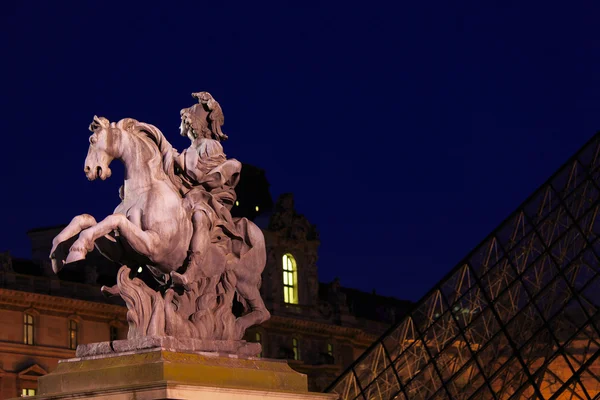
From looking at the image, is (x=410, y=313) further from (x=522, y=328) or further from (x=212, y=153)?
(x=212, y=153)

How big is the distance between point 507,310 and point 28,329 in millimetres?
15317

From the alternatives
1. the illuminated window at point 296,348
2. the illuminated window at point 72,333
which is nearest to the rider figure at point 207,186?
the illuminated window at point 72,333

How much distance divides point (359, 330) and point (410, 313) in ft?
75.6

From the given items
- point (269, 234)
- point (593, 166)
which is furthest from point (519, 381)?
point (269, 234)

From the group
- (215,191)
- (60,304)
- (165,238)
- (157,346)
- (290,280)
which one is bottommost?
(157,346)

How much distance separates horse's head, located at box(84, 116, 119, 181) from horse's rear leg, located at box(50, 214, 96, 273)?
28cm

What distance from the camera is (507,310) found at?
33.7 m

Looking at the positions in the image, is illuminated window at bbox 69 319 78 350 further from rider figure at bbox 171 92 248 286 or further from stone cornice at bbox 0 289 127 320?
rider figure at bbox 171 92 248 286

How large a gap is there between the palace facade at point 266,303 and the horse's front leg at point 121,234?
3211 cm

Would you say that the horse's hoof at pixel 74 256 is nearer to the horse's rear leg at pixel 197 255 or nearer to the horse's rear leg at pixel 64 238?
the horse's rear leg at pixel 64 238

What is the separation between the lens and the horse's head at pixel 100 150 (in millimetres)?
7789

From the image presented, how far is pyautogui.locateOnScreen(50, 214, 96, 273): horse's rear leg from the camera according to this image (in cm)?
747

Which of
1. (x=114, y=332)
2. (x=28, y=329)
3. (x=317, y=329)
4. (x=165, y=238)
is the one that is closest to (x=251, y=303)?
(x=165, y=238)

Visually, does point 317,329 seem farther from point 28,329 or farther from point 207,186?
point 207,186
